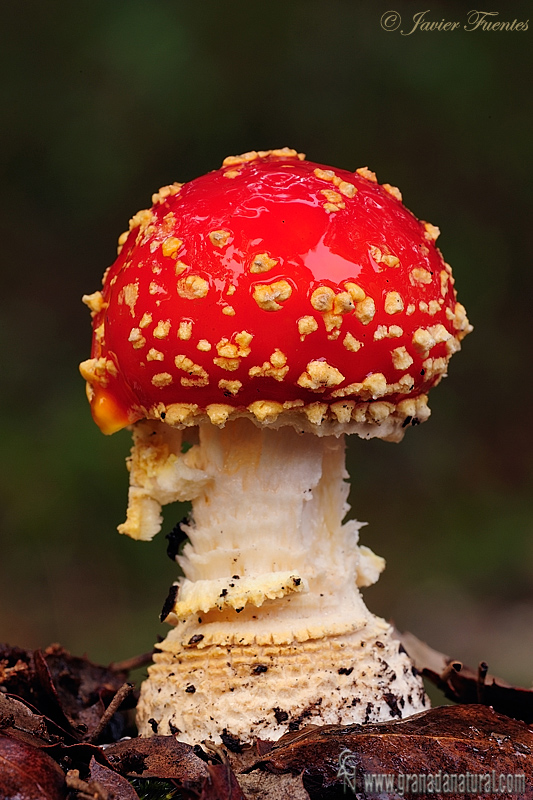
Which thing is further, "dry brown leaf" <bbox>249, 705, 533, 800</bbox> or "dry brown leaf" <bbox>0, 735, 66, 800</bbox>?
"dry brown leaf" <bbox>249, 705, 533, 800</bbox>

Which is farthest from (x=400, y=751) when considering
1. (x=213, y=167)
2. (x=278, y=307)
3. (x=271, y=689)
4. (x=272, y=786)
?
(x=213, y=167)

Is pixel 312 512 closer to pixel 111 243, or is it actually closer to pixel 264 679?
pixel 264 679

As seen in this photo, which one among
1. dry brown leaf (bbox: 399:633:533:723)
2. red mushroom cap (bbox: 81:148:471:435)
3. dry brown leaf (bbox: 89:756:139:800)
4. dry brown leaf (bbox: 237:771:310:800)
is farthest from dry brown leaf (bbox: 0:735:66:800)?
dry brown leaf (bbox: 399:633:533:723)

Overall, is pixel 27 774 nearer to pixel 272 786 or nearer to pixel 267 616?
Result: pixel 272 786

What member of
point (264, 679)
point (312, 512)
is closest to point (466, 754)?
point (264, 679)

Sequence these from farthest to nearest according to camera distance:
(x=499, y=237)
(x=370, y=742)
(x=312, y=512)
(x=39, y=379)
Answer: (x=499, y=237) → (x=39, y=379) → (x=312, y=512) → (x=370, y=742)

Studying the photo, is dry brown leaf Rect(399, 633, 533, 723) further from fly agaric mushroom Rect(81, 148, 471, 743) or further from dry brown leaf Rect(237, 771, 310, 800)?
dry brown leaf Rect(237, 771, 310, 800)

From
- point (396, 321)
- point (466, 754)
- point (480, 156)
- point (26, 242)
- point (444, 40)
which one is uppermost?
point (444, 40)
